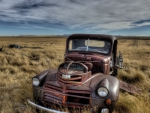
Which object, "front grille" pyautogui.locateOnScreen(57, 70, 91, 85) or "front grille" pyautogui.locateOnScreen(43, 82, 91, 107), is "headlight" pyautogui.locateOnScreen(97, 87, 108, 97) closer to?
"front grille" pyautogui.locateOnScreen(43, 82, 91, 107)

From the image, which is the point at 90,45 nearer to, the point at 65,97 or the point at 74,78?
the point at 74,78

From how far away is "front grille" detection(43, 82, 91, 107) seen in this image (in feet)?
13.0

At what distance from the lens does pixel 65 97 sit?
4.03m

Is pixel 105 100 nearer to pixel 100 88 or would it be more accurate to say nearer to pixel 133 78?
pixel 100 88

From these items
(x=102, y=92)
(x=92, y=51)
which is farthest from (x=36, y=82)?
(x=92, y=51)

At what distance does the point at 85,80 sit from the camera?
4270 mm

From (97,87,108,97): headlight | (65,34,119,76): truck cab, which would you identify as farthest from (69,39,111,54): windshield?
(97,87,108,97): headlight

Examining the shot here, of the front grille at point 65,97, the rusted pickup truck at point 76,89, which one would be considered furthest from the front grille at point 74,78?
the front grille at point 65,97

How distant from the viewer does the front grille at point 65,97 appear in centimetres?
396

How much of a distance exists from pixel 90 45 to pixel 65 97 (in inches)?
103

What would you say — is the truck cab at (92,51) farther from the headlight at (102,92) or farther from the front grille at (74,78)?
the headlight at (102,92)

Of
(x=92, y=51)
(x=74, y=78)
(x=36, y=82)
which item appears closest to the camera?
(x=74, y=78)

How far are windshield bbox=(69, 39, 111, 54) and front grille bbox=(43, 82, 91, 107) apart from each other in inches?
87.8

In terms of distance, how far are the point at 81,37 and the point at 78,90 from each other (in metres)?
2.77
